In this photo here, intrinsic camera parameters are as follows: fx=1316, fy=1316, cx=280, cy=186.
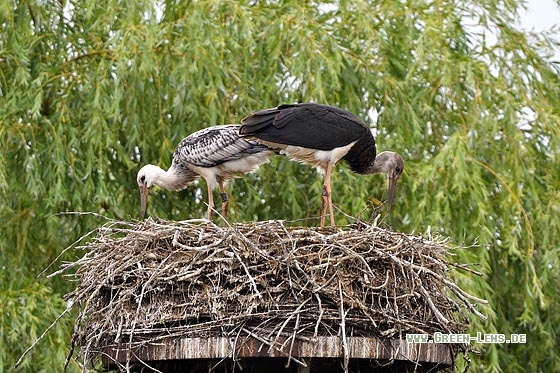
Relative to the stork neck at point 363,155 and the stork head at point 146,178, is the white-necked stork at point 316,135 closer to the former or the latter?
the stork neck at point 363,155

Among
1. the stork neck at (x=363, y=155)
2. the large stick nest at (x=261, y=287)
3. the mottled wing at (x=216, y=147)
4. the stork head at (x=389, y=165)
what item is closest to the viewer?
the large stick nest at (x=261, y=287)

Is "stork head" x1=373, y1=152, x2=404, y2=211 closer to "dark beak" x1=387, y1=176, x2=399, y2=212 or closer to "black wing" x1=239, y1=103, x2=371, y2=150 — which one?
"dark beak" x1=387, y1=176, x2=399, y2=212

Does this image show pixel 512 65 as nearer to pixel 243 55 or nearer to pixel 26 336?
pixel 243 55

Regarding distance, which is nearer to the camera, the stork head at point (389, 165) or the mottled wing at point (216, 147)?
the mottled wing at point (216, 147)

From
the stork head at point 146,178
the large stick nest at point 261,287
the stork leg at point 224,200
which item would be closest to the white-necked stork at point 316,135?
the stork leg at point 224,200

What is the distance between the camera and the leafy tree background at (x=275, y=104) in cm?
917

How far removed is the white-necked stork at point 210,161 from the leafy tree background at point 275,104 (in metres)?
0.53

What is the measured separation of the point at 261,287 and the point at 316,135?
6.14ft

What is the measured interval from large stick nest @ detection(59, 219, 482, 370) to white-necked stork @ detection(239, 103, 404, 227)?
1121 millimetres

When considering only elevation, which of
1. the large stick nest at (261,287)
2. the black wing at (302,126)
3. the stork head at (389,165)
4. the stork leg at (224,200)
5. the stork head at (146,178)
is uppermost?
the black wing at (302,126)

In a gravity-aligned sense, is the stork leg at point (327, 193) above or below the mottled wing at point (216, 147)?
below

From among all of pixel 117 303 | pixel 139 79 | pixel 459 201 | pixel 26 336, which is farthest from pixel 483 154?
pixel 117 303

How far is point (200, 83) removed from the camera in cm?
912

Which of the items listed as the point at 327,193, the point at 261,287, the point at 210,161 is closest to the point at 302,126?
the point at 327,193
